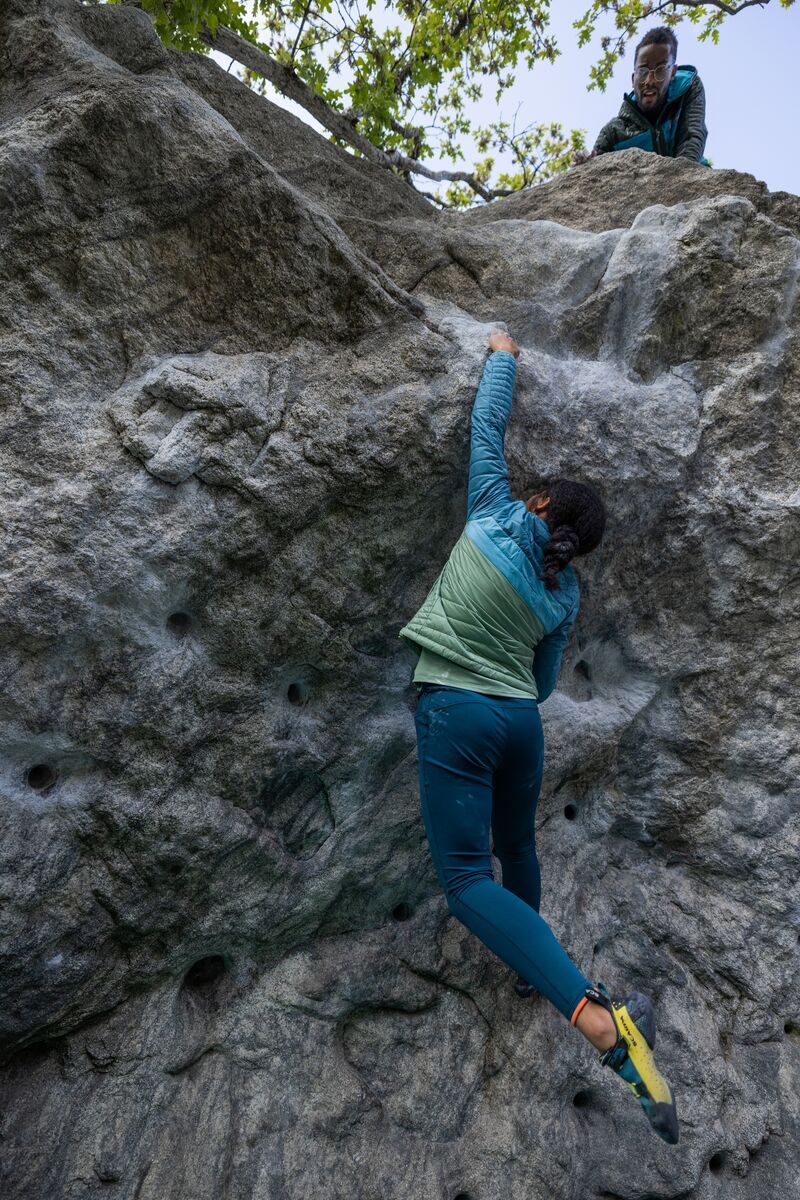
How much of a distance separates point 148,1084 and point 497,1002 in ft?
4.59

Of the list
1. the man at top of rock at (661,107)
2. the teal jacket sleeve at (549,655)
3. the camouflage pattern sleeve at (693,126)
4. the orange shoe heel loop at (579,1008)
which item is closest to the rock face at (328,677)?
the teal jacket sleeve at (549,655)

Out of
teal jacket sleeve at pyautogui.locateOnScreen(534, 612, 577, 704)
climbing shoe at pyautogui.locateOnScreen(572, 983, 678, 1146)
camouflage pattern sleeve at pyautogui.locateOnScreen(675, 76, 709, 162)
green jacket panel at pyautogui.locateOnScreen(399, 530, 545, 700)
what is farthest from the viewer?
camouflage pattern sleeve at pyautogui.locateOnScreen(675, 76, 709, 162)

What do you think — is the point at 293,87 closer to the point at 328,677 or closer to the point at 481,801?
the point at 328,677

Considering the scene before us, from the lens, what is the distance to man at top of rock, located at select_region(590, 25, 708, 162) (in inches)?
186

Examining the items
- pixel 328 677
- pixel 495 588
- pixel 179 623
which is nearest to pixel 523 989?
pixel 328 677

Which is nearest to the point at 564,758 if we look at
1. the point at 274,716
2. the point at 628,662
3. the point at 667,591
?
the point at 628,662

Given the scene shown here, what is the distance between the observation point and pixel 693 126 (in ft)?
16.0

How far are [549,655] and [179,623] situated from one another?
145 centimetres

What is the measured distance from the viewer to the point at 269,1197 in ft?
9.53

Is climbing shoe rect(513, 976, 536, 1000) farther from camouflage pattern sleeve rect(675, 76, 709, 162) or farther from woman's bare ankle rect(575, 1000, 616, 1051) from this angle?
camouflage pattern sleeve rect(675, 76, 709, 162)

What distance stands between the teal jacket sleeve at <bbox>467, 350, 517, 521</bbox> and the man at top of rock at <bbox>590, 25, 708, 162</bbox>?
8.42ft

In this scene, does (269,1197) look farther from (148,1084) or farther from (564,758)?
(564,758)

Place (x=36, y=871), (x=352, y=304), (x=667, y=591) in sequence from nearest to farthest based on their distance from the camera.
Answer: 1. (x=36, y=871)
2. (x=352, y=304)
3. (x=667, y=591)

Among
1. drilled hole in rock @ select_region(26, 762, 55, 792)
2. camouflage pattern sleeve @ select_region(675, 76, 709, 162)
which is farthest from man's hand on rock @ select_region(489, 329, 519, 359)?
camouflage pattern sleeve @ select_region(675, 76, 709, 162)
